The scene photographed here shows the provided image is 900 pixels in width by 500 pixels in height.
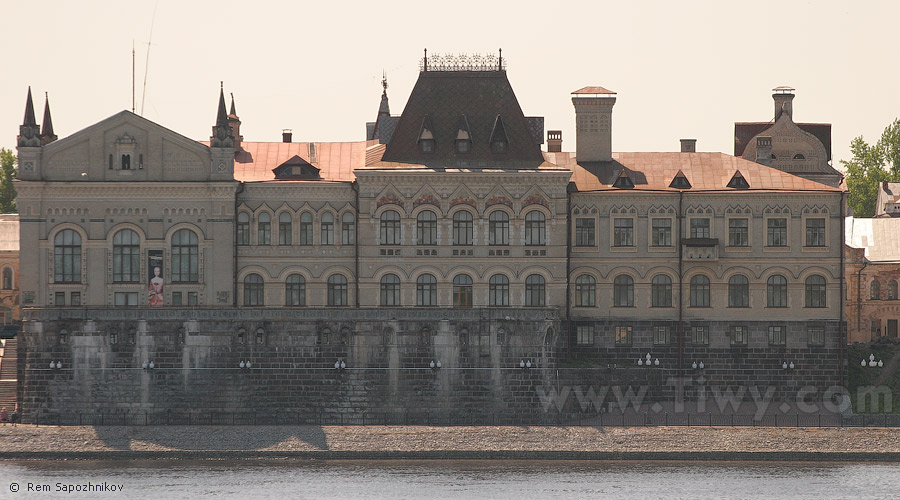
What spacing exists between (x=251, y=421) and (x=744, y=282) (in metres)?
29.7

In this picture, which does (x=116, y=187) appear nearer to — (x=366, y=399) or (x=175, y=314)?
(x=175, y=314)

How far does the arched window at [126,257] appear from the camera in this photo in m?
101

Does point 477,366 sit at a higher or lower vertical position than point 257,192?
lower

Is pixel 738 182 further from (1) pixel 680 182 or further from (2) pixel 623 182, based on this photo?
(2) pixel 623 182

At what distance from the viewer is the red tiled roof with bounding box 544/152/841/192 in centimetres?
10506

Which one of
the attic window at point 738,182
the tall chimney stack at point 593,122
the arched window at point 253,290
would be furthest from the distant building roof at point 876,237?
the arched window at point 253,290

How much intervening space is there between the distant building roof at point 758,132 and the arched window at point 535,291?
25642mm

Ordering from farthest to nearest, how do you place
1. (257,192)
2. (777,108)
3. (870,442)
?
(777,108) < (257,192) < (870,442)

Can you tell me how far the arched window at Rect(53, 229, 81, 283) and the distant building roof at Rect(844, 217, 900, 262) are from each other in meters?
49.8

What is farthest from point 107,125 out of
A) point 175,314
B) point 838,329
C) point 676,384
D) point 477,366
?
point 838,329

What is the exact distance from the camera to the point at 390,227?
102 meters

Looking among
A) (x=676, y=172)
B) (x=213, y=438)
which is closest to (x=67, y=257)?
(x=213, y=438)

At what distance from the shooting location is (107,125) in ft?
331

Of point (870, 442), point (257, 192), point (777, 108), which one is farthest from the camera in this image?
point (777, 108)
